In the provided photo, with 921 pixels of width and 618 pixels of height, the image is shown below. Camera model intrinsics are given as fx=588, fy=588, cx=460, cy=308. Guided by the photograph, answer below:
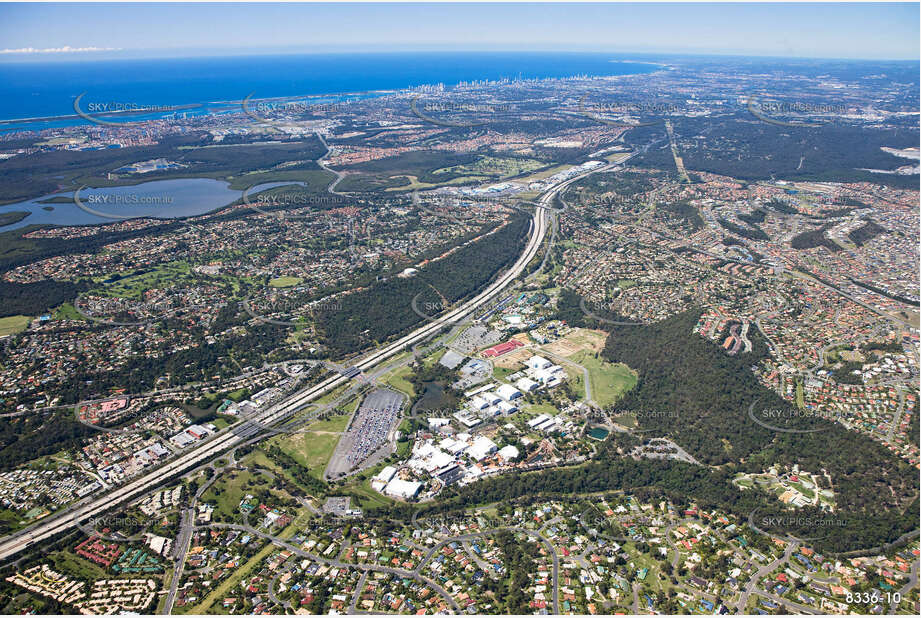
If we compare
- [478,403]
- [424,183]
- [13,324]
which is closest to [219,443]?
[478,403]

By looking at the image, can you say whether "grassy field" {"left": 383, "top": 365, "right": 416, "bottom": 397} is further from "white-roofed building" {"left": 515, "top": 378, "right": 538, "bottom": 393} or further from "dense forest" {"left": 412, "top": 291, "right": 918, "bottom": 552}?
"dense forest" {"left": 412, "top": 291, "right": 918, "bottom": 552}

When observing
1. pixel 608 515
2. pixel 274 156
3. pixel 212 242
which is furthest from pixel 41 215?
pixel 608 515

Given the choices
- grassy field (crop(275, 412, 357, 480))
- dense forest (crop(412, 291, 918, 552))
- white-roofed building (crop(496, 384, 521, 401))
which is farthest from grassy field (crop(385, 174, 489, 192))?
grassy field (crop(275, 412, 357, 480))

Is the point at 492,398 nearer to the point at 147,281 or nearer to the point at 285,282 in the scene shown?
the point at 285,282

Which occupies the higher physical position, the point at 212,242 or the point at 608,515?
the point at 212,242

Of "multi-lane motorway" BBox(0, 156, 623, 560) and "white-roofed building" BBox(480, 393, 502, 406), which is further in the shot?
"white-roofed building" BBox(480, 393, 502, 406)

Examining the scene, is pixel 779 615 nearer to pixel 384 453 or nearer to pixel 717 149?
pixel 384 453

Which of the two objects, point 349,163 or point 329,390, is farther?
point 349,163
